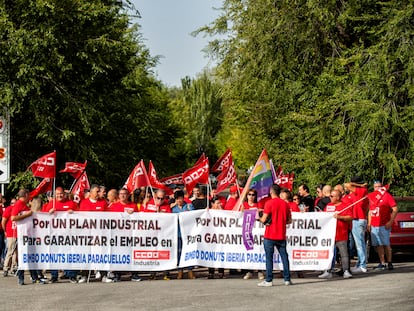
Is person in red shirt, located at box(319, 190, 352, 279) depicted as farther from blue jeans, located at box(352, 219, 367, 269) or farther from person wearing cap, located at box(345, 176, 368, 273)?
blue jeans, located at box(352, 219, 367, 269)

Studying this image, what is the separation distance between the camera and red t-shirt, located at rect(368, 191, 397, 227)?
18984 mm

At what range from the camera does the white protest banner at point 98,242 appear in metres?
17.6

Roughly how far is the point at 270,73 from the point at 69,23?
6.68 meters

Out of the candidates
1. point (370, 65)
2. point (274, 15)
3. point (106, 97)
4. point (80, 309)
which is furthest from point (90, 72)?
point (80, 309)

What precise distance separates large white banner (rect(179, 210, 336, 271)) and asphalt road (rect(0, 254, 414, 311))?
1.14 feet

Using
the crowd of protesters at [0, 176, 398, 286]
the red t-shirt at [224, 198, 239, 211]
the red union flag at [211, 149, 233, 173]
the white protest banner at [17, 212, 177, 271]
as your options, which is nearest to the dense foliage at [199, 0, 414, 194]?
the red union flag at [211, 149, 233, 173]

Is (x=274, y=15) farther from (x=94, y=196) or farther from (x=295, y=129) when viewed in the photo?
(x=94, y=196)

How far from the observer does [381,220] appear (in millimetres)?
19031

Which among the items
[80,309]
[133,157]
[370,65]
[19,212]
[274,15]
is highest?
[274,15]

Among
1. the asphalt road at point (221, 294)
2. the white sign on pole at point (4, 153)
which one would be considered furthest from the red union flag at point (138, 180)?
the white sign on pole at point (4, 153)

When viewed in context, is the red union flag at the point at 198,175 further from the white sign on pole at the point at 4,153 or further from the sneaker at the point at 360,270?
the white sign on pole at the point at 4,153

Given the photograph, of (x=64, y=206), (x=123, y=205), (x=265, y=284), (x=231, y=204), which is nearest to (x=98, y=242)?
(x=123, y=205)

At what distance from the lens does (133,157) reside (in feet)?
105

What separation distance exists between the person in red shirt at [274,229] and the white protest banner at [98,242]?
7.94 feet
